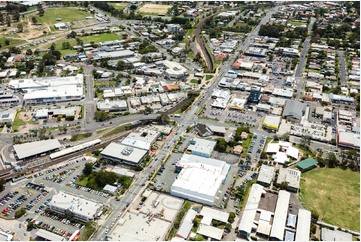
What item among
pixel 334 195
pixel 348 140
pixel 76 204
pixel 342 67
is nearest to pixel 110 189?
pixel 76 204

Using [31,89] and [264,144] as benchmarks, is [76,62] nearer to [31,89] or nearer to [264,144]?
[31,89]

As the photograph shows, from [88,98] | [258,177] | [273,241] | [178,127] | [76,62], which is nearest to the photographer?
[273,241]

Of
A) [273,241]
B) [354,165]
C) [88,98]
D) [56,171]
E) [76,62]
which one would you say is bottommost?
[273,241]

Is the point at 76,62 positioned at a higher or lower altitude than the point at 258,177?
higher

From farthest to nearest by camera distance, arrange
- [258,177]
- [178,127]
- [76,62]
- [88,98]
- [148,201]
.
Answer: [76,62] → [88,98] → [178,127] → [258,177] → [148,201]

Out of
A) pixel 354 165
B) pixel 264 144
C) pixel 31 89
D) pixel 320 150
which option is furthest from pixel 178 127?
pixel 31 89

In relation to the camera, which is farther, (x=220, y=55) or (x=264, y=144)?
(x=220, y=55)

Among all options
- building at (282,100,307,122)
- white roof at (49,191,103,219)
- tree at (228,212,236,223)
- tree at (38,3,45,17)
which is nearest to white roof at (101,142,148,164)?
white roof at (49,191,103,219)

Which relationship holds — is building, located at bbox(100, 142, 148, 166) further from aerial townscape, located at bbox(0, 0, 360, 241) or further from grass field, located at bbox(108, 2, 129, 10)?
grass field, located at bbox(108, 2, 129, 10)
